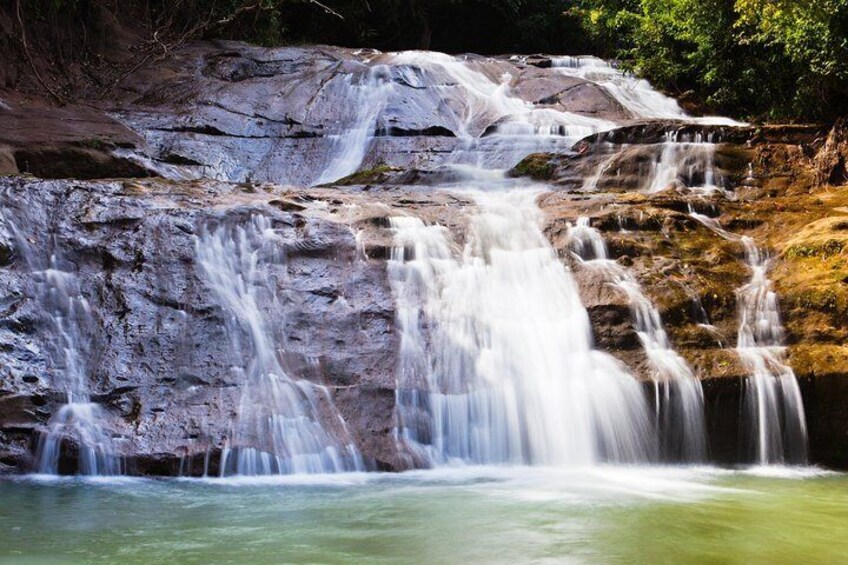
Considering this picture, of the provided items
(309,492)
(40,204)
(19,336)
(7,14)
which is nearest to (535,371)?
(309,492)

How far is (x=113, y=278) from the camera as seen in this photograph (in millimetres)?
6746

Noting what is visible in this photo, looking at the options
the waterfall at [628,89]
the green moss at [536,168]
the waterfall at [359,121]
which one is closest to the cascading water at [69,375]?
the waterfall at [359,121]

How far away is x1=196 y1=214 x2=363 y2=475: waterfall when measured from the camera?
5773 mm

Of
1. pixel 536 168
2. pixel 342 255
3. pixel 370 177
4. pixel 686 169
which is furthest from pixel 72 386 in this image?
pixel 686 169

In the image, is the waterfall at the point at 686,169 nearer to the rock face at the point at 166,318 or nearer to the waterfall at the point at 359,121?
the rock face at the point at 166,318

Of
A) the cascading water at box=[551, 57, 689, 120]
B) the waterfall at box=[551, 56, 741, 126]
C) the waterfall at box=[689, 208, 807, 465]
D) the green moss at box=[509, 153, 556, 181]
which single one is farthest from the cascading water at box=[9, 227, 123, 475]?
the cascading water at box=[551, 57, 689, 120]

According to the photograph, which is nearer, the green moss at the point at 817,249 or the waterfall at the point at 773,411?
the waterfall at the point at 773,411

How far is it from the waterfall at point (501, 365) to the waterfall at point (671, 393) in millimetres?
159

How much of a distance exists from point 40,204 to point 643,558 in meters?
5.90

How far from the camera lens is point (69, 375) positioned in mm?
6023

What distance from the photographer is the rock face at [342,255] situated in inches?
238

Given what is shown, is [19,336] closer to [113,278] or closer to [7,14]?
[113,278]

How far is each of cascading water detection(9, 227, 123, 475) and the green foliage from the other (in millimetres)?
9600

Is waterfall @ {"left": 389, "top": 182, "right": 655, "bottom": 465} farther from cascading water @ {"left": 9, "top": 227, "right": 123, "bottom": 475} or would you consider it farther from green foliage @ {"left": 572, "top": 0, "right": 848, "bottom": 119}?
green foliage @ {"left": 572, "top": 0, "right": 848, "bottom": 119}
